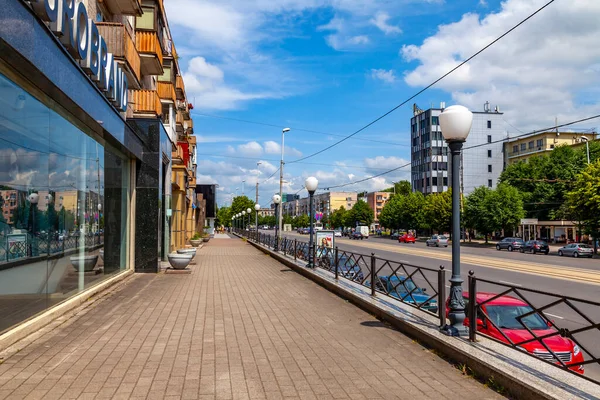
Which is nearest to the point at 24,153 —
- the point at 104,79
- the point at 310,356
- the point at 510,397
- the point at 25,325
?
the point at 25,325

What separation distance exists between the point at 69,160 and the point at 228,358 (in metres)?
5.44

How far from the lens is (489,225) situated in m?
55.2

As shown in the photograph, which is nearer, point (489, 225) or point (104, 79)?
point (104, 79)

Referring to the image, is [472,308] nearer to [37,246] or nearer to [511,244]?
[37,246]

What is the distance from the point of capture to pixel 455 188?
6762mm

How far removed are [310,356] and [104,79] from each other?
7.51 metres

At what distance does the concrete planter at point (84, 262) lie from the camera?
32.1 feet

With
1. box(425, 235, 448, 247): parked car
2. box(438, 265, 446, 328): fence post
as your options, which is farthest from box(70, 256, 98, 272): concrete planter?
box(425, 235, 448, 247): parked car

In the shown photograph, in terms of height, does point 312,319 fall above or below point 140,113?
below

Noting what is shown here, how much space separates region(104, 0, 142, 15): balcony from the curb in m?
12.0

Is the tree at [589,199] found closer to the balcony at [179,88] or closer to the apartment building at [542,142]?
→ the balcony at [179,88]

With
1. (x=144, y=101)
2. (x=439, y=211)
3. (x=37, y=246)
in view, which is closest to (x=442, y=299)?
(x=37, y=246)

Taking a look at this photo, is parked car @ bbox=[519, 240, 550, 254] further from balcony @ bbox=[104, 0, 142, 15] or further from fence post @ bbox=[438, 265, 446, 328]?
fence post @ bbox=[438, 265, 446, 328]

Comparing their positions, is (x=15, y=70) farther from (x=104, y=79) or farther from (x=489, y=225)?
(x=489, y=225)
